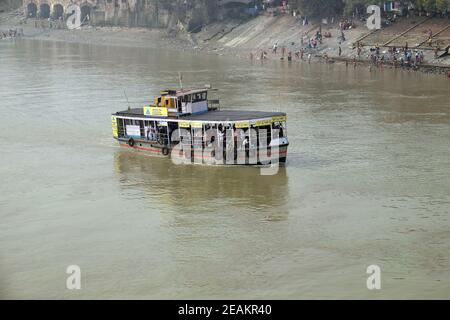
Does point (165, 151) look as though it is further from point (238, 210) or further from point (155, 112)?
point (238, 210)

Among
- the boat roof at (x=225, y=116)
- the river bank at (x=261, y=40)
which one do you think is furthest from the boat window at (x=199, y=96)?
the river bank at (x=261, y=40)

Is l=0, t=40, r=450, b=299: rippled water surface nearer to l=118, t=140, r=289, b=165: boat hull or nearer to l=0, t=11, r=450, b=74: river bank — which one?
l=118, t=140, r=289, b=165: boat hull

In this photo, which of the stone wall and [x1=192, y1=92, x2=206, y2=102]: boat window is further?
the stone wall

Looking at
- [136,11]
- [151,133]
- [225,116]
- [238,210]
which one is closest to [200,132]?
[225,116]

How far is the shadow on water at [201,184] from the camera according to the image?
25.3 meters

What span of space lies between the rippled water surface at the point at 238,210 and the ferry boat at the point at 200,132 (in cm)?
55

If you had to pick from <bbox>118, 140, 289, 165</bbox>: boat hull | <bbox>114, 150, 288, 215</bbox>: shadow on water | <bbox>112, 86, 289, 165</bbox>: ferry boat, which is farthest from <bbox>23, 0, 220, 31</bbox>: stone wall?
<bbox>114, 150, 288, 215</bbox>: shadow on water

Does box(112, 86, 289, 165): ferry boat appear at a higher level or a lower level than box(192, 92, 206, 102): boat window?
lower

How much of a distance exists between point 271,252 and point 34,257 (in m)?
6.22

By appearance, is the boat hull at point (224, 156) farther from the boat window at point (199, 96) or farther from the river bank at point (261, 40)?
the river bank at point (261, 40)

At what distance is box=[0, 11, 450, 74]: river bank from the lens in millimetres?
60750

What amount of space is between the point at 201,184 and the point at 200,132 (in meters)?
2.72

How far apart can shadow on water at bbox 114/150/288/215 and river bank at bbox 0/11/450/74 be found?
2851cm
